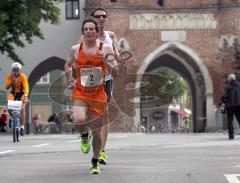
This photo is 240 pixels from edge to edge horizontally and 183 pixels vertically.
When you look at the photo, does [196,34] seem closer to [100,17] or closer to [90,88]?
[100,17]

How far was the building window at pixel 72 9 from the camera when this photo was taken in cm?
5022

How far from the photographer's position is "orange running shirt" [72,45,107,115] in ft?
30.9

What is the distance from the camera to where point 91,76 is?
9438 mm

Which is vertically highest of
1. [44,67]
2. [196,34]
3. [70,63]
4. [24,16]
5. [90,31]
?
A: [24,16]

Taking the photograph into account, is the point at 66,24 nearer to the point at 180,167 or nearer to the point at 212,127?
the point at 212,127

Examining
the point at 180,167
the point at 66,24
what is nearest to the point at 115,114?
the point at 180,167

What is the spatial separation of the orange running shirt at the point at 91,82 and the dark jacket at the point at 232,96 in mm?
11792

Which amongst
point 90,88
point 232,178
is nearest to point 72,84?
point 90,88

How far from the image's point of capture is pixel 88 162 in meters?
11.3

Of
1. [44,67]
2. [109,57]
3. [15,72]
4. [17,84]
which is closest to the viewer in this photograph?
[109,57]

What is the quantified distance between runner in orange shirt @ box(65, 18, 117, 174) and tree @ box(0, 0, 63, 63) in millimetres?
25396

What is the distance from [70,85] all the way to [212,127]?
38.0m

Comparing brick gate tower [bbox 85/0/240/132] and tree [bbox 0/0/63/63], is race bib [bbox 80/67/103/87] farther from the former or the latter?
brick gate tower [bbox 85/0/240/132]

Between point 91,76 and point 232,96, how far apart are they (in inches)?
473
